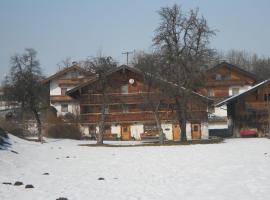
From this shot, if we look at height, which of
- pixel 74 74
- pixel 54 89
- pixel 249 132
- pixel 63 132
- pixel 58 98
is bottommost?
pixel 249 132

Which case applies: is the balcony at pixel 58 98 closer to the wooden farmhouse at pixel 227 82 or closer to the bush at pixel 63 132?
the wooden farmhouse at pixel 227 82

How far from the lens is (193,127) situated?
56.8 m

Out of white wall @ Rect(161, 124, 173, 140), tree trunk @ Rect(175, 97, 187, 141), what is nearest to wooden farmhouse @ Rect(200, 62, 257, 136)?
white wall @ Rect(161, 124, 173, 140)

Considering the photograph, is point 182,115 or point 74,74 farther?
point 74,74

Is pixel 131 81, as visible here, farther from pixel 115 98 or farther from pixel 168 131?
pixel 168 131

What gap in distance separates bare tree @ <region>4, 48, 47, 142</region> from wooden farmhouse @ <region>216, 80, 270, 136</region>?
20.2m

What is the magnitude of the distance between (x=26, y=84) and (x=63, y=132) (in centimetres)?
849

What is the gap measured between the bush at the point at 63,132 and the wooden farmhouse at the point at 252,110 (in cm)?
1619

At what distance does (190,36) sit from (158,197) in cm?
3338

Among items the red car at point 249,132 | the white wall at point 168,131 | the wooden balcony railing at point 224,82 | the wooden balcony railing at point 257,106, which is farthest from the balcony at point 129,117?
the wooden balcony railing at point 224,82

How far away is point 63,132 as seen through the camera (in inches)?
2144

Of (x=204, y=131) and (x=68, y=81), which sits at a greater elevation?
(x=68, y=81)

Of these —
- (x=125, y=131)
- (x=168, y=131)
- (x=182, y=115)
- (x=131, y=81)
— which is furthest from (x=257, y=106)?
(x=125, y=131)

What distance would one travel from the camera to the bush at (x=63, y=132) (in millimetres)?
54469
